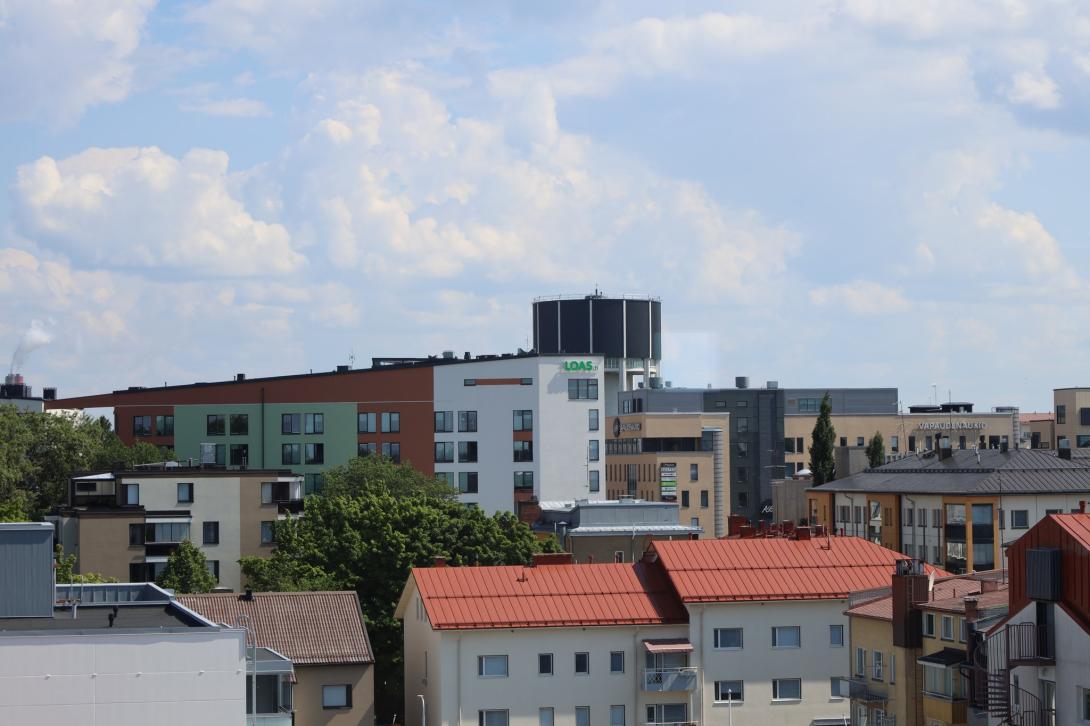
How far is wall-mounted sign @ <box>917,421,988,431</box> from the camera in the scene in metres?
190

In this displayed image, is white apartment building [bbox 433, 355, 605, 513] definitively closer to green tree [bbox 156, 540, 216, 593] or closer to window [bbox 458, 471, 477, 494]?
window [bbox 458, 471, 477, 494]

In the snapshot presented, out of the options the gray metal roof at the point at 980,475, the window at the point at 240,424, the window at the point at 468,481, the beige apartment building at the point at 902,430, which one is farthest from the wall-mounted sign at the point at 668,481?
the gray metal roof at the point at 980,475

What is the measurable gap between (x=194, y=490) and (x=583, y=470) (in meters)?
50.4

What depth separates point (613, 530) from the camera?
107312mm

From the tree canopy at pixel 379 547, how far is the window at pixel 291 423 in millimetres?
56654

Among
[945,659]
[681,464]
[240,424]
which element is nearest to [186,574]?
[945,659]

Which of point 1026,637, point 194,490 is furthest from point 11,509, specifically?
point 1026,637

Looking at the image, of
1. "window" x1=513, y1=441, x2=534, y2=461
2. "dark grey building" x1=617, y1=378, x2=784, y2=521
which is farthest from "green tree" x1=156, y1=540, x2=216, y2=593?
"dark grey building" x1=617, y1=378, x2=784, y2=521

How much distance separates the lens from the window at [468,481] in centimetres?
15362

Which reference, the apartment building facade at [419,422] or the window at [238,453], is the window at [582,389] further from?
the window at [238,453]

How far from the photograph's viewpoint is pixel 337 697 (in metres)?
64.9

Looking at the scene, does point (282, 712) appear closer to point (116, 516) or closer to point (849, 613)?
point (849, 613)

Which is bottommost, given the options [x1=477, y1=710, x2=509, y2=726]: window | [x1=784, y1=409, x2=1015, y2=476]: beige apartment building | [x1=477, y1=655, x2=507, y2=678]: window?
[x1=477, y1=710, x2=509, y2=726]: window

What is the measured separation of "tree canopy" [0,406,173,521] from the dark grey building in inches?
2616
